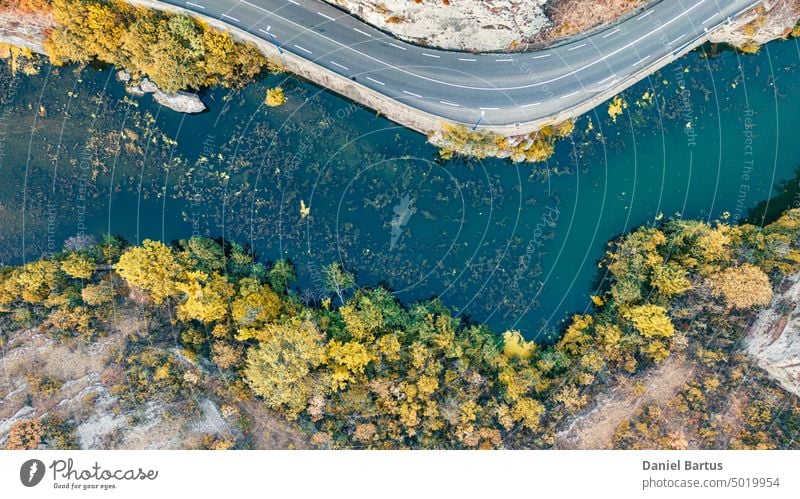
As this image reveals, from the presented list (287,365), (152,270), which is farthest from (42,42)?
(287,365)

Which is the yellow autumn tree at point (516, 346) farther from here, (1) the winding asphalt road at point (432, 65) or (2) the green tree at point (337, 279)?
(1) the winding asphalt road at point (432, 65)

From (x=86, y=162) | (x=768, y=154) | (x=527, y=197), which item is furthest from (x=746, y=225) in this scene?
(x=86, y=162)

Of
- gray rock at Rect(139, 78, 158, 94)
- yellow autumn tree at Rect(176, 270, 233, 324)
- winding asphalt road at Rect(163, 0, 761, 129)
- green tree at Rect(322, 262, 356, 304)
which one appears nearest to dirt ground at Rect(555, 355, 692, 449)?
green tree at Rect(322, 262, 356, 304)

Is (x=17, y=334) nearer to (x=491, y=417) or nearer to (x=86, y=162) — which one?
(x=86, y=162)

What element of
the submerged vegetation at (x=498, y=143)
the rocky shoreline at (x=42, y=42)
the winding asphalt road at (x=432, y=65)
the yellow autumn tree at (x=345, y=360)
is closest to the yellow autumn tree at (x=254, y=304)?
the yellow autumn tree at (x=345, y=360)

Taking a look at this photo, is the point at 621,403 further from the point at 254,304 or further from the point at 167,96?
the point at 167,96

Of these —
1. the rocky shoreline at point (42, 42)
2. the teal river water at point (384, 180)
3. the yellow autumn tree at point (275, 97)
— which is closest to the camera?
the rocky shoreline at point (42, 42)

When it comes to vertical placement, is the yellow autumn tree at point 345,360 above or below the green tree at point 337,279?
below
